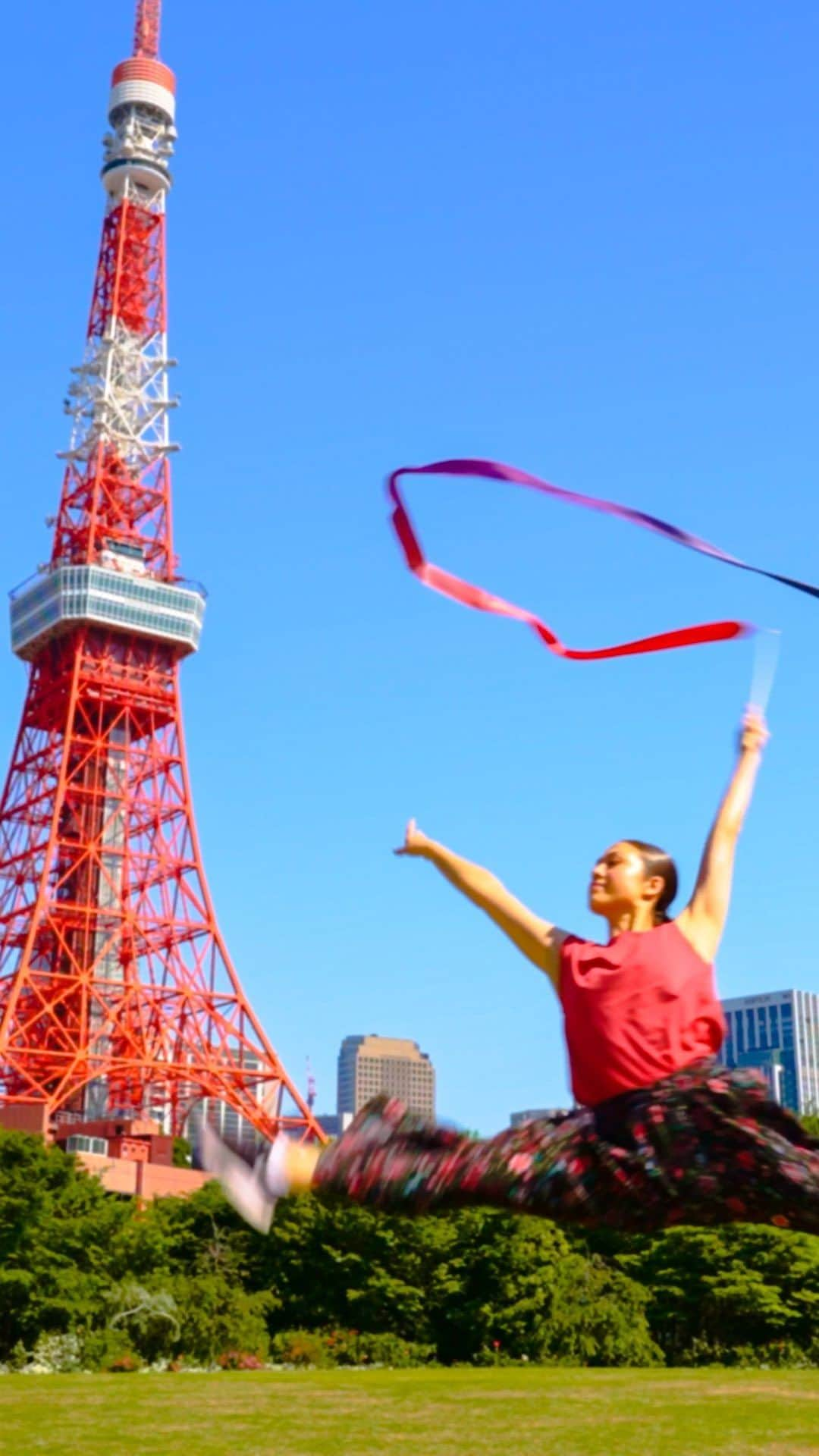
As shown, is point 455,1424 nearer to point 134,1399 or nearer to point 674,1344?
point 134,1399

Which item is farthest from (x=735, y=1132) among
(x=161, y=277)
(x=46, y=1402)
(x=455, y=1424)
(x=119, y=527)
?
(x=161, y=277)

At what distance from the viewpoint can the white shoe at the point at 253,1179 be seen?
636cm

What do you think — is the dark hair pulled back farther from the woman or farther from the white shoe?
the white shoe

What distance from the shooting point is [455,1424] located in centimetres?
3400

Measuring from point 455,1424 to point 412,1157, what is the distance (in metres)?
30.1

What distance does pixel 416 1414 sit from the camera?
1383 inches

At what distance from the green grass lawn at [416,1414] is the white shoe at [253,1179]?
26683 mm

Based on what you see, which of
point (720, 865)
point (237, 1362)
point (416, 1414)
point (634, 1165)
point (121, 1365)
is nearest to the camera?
point (634, 1165)

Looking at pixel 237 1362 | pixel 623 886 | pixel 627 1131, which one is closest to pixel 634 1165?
pixel 627 1131

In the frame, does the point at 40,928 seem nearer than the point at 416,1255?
No

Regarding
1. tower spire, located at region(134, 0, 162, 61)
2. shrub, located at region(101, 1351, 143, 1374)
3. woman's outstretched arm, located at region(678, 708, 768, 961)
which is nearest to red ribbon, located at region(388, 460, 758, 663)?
woman's outstretched arm, located at region(678, 708, 768, 961)

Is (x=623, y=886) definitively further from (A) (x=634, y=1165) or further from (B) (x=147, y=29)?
(B) (x=147, y=29)

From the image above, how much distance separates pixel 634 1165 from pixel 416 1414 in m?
31.5

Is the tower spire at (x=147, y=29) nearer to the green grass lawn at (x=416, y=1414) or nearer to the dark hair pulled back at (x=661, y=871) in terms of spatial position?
the green grass lawn at (x=416, y=1414)
